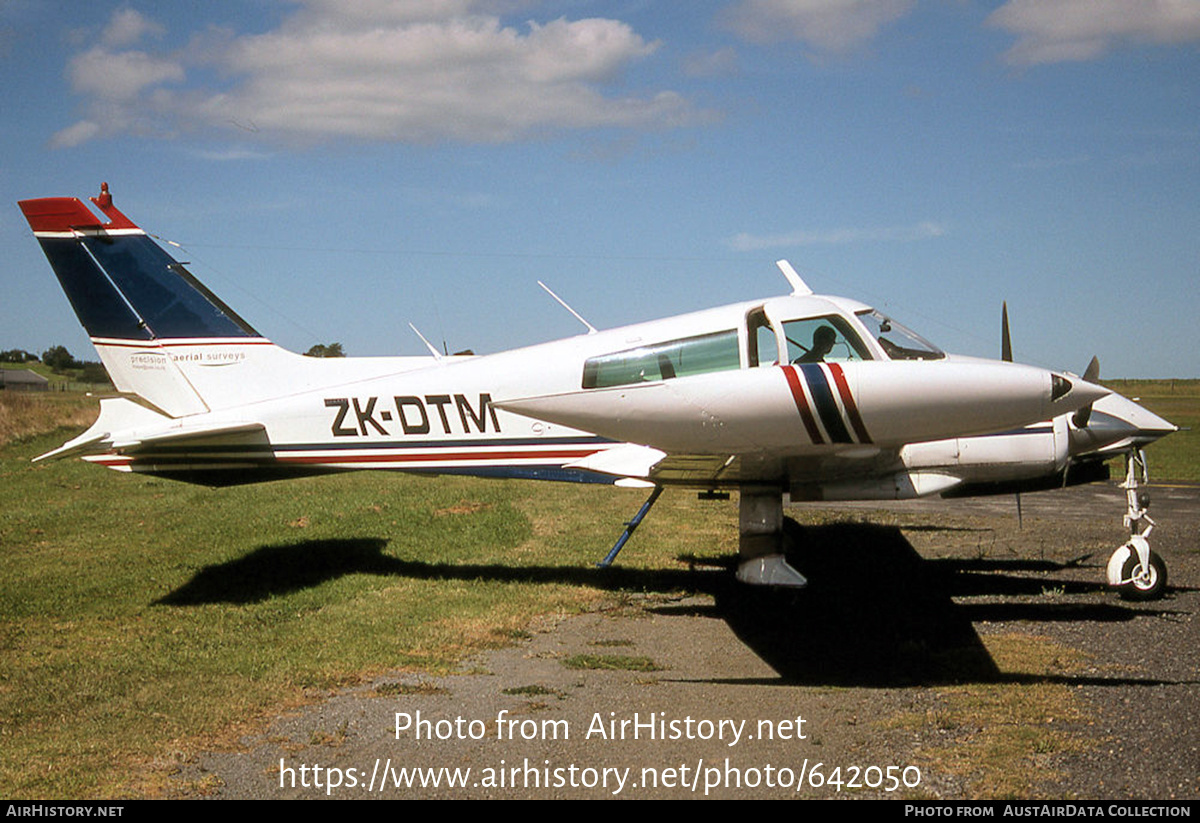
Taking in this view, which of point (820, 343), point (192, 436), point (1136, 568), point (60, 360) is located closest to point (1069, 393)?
point (820, 343)

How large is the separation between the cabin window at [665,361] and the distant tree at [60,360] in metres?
122

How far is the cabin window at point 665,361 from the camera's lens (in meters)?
7.52

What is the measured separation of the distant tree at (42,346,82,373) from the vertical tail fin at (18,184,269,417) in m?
117

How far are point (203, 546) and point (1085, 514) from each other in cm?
1273

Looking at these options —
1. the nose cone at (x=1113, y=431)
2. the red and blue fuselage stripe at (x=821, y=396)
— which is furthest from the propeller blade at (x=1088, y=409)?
the red and blue fuselage stripe at (x=821, y=396)

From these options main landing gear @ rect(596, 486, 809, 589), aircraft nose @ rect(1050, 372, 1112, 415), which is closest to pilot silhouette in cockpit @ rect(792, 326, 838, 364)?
main landing gear @ rect(596, 486, 809, 589)

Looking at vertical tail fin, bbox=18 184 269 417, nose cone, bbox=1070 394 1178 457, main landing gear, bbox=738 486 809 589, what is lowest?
main landing gear, bbox=738 486 809 589

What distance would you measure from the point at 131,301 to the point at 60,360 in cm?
12041

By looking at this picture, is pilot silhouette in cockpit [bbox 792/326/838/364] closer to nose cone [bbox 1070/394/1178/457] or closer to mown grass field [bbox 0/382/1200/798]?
nose cone [bbox 1070/394/1178/457]

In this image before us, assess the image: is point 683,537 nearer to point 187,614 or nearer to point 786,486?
point 786,486

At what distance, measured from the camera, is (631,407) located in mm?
5922

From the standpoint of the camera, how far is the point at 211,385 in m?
10.1

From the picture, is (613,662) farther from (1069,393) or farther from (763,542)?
(1069,393)

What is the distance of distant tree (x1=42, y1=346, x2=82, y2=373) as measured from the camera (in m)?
114
